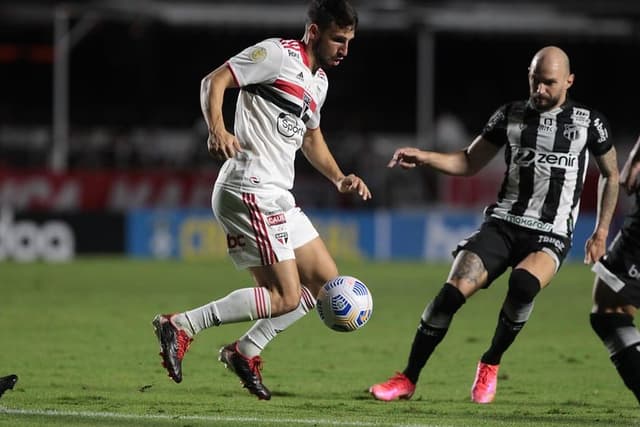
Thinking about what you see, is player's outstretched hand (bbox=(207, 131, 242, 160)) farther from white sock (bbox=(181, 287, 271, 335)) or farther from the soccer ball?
the soccer ball

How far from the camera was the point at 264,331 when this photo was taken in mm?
7594

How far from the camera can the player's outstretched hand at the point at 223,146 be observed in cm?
651

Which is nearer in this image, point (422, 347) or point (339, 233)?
point (422, 347)

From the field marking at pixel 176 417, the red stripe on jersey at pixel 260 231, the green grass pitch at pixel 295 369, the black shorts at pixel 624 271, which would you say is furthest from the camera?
the red stripe on jersey at pixel 260 231

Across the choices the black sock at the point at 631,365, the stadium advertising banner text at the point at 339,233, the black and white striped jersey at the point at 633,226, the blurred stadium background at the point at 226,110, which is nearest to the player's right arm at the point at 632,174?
the black and white striped jersey at the point at 633,226

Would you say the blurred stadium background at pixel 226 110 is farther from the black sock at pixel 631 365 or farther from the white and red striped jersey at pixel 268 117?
the black sock at pixel 631 365

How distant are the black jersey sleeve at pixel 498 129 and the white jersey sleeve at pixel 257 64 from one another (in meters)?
1.63

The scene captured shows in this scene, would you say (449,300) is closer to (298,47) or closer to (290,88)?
(290,88)

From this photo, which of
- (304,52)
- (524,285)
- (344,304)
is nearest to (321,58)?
(304,52)

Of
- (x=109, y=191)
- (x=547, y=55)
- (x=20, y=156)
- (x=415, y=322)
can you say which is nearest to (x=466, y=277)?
(x=547, y=55)

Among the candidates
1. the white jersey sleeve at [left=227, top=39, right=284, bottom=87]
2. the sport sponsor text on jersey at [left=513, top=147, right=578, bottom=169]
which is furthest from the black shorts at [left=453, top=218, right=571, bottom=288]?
the white jersey sleeve at [left=227, top=39, right=284, bottom=87]

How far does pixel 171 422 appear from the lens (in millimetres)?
6273

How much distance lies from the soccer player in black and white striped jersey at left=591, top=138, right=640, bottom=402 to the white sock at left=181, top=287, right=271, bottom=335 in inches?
72.5

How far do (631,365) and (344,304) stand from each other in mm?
1648
